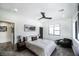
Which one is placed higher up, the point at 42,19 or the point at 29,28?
the point at 42,19

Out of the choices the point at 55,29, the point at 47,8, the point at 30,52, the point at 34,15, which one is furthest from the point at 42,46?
the point at 47,8

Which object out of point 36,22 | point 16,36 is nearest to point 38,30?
point 36,22

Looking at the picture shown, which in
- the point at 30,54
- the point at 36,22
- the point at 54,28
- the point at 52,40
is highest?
the point at 36,22

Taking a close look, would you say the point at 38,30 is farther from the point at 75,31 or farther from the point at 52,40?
the point at 75,31

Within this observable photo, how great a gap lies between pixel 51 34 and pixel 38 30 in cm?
36

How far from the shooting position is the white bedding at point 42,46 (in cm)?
180

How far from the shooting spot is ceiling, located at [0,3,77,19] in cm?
184

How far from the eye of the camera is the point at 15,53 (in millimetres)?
1893

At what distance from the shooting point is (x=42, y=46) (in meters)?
1.81

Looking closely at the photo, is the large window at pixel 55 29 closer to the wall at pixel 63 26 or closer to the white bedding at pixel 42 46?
the wall at pixel 63 26

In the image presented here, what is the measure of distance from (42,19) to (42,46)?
0.66 metres

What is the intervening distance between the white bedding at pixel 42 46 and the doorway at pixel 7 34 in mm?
409

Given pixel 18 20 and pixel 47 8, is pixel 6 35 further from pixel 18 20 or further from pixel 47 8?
pixel 47 8

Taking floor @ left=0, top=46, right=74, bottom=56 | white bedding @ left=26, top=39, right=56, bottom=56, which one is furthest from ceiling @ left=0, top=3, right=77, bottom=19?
floor @ left=0, top=46, right=74, bottom=56
